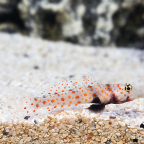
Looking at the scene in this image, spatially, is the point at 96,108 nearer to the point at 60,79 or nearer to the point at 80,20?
the point at 60,79

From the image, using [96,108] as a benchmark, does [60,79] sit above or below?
above

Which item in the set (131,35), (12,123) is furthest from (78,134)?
(131,35)

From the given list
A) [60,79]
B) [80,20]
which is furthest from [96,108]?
[80,20]

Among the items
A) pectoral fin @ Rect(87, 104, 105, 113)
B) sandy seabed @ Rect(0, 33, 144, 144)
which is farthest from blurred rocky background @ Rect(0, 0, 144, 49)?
pectoral fin @ Rect(87, 104, 105, 113)

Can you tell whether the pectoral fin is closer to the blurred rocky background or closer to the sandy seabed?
the sandy seabed

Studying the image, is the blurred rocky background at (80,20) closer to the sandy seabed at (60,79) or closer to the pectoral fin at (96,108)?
the sandy seabed at (60,79)

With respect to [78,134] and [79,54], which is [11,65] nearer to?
[79,54]
